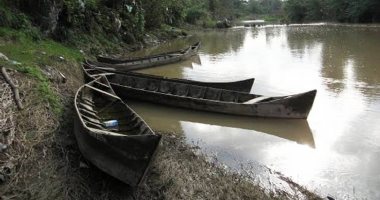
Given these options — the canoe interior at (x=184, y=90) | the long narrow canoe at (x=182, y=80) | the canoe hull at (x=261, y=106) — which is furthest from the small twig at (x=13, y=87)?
the canoe interior at (x=184, y=90)

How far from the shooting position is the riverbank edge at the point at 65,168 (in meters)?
5.48

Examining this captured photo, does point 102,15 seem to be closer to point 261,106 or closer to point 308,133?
point 261,106

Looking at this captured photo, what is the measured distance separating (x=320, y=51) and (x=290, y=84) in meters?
10.4

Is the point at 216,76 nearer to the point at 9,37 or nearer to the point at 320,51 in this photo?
the point at 9,37

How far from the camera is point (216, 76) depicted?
16641 millimetres

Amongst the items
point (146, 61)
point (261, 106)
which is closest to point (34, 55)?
point (261, 106)

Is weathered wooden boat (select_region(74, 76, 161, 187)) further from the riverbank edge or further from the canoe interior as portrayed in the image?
the canoe interior

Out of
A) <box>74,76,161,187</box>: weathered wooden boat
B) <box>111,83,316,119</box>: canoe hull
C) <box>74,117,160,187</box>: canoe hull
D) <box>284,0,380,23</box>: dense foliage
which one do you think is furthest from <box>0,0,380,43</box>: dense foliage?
<box>74,117,160,187</box>: canoe hull

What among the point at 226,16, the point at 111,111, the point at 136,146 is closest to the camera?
the point at 136,146

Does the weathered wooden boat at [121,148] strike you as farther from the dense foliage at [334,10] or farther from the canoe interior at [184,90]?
the dense foliage at [334,10]

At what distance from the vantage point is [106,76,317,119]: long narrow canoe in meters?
9.80

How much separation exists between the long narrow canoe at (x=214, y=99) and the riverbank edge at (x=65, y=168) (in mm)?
2027

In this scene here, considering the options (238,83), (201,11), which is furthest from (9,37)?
(201,11)

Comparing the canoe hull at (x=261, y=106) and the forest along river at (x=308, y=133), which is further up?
the canoe hull at (x=261, y=106)
